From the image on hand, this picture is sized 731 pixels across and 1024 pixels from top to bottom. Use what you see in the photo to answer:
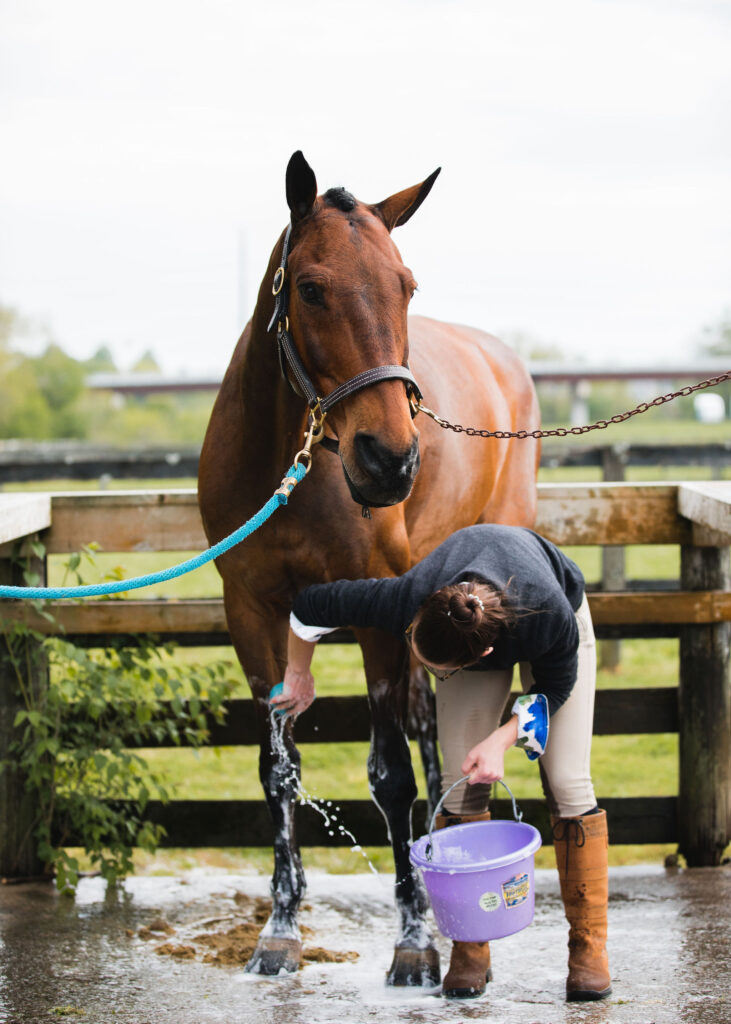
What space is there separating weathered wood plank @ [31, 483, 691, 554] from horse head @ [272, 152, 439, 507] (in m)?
1.31

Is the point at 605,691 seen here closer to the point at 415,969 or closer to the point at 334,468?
the point at 415,969

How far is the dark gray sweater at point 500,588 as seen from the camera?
268 centimetres

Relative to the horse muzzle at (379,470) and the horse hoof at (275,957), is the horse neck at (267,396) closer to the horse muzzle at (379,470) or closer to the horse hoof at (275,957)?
the horse muzzle at (379,470)

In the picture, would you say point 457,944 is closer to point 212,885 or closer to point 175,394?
point 212,885

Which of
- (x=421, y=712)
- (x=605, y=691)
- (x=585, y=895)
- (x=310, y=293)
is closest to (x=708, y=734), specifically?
(x=605, y=691)

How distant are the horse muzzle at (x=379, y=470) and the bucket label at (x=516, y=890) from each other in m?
0.97

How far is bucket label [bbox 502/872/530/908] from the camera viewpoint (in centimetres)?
266

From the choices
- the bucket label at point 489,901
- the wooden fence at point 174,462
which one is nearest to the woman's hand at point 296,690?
the bucket label at point 489,901

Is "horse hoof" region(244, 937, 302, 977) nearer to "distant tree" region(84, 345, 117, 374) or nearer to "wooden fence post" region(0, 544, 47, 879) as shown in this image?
"wooden fence post" region(0, 544, 47, 879)

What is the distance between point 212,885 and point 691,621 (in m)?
1.98

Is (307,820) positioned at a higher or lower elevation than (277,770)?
lower

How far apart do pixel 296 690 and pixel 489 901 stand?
0.74 metres

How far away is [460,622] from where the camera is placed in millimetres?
2504

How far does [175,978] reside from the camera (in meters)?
3.12
